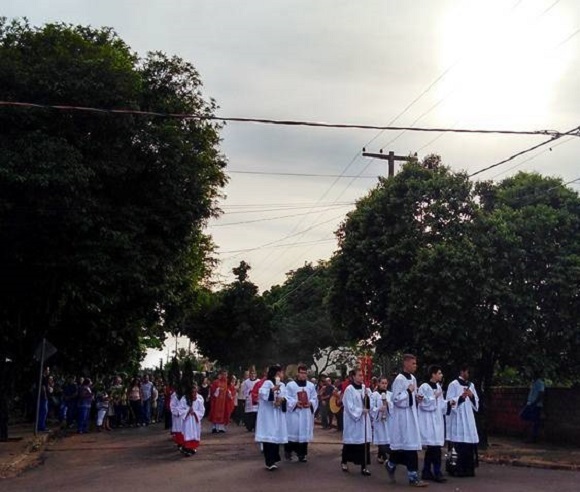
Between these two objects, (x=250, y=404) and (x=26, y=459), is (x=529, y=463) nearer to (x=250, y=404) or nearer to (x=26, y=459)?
(x=26, y=459)

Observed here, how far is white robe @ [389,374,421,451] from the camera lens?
13.4 m

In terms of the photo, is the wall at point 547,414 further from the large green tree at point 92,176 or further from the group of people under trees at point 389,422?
the large green tree at point 92,176

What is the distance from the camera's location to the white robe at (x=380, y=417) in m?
15.3

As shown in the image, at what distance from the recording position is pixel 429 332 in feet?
62.6

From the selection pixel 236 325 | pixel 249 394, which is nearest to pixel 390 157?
pixel 249 394

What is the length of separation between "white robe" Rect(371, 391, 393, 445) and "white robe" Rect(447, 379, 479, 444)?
1178 millimetres

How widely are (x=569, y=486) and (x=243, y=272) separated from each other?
34227 mm

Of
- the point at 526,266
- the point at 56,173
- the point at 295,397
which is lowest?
the point at 295,397

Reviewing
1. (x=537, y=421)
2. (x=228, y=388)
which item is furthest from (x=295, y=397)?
(x=228, y=388)

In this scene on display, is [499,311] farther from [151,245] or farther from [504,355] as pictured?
[151,245]

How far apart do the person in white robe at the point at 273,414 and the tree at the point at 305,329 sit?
102 ft

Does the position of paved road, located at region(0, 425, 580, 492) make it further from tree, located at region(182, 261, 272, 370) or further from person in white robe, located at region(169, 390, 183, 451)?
tree, located at region(182, 261, 272, 370)

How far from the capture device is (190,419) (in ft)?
59.5

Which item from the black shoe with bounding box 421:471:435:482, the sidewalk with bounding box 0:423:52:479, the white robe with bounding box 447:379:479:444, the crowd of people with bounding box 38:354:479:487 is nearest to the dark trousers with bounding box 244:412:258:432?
the crowd of people with bounding box 38:354:479:487
